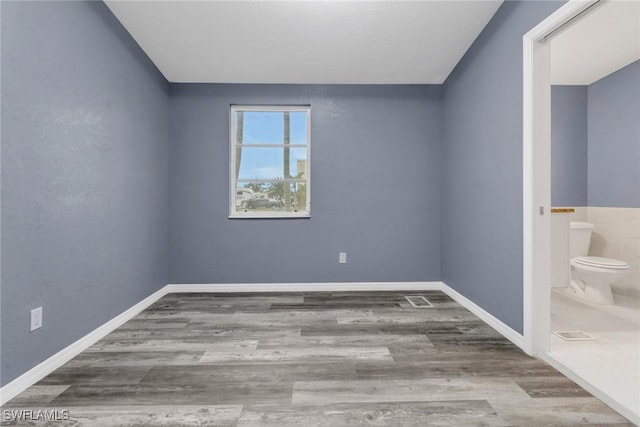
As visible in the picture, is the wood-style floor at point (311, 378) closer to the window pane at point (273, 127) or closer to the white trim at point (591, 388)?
the white trim at point (591, 388)

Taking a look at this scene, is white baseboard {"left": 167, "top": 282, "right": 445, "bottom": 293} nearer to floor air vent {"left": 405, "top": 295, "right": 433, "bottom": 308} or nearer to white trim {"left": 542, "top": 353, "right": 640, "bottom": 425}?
floor air vent {"left": 405, "top": 295, "right": 433, "bottom": 308}

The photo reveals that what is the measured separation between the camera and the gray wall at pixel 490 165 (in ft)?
6.45

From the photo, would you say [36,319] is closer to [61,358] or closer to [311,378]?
[61,358]

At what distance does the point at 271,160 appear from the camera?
3.38m

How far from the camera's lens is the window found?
3.34 metres

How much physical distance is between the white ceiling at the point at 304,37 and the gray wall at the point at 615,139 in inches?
76.7

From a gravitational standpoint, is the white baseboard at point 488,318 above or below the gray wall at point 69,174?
below

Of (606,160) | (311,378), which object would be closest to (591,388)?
(311,378)

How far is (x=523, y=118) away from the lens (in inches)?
74.4

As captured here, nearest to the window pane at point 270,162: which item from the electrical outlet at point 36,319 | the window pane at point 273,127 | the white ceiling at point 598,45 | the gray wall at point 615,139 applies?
the window pane at point 273,127

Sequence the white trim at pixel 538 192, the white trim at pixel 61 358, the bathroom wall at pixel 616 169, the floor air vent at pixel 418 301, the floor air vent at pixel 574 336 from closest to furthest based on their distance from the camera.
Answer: the white trim at pixel 61 358
the white trim at pixel 538 192
the floor air vent at pixel 574 336
the floor air vent at pixel 418 301
the bathroom wall at pixel 616 169

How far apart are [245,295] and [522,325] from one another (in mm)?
2569

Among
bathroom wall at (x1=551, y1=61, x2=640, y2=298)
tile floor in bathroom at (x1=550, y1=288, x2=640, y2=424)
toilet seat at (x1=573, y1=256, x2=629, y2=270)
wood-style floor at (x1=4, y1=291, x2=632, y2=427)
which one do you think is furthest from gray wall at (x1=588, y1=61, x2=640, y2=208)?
wood-style floor at (x1=4, y1=291, x2=632, y2=427)

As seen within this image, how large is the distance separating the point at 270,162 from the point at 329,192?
2.68 feet
